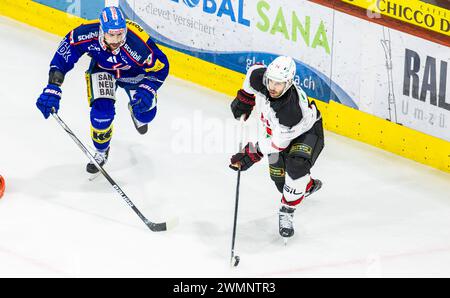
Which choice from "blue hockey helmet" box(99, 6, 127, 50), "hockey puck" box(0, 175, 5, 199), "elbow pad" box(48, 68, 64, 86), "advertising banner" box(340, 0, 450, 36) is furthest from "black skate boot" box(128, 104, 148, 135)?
"advertising banner" box(340, 0, 450, 36)

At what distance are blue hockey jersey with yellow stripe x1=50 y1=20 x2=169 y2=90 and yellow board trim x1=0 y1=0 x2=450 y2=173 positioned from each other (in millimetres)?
Answer: 1651

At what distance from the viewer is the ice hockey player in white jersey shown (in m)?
7.34

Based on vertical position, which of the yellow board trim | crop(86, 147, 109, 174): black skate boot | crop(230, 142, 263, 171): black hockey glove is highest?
crop(230, 142, 263, 171): black hockey glove

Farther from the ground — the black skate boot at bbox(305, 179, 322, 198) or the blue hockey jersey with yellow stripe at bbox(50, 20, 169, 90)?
the blue hockey jersey with yellow stripe at bbox(50, 20, 169, 90)

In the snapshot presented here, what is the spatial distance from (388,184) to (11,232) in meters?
2.65

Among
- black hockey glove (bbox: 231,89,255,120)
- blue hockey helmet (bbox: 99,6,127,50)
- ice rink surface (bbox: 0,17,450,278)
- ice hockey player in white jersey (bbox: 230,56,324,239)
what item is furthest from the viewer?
blue hockey helmet (bbox: 99,6,127,50)

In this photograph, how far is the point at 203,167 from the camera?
866 centimetres

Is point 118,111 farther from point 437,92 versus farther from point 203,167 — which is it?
point 437,92

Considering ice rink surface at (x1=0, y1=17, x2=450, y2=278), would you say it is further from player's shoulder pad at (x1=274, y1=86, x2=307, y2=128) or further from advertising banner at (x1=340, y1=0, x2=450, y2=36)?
advertising banner at (x1=340, y1=0, x2=450, y2=36)

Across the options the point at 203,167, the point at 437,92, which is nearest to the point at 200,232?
the point at 203,167

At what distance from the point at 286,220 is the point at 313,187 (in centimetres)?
62

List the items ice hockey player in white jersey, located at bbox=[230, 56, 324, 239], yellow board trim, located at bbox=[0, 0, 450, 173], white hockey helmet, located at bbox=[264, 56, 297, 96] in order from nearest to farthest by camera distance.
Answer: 1. white hockey helmet, located at bbox=[264, 56, 297, 96]
2. ice hockey player in white jersey, located at bbox=[230, 56, 324, 239]
3. yellow board trim, located at bbox=[0, 0, 450, 173]

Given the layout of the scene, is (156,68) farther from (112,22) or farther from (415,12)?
(415,12)

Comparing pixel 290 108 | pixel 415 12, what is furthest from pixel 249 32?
pixel 290 108
